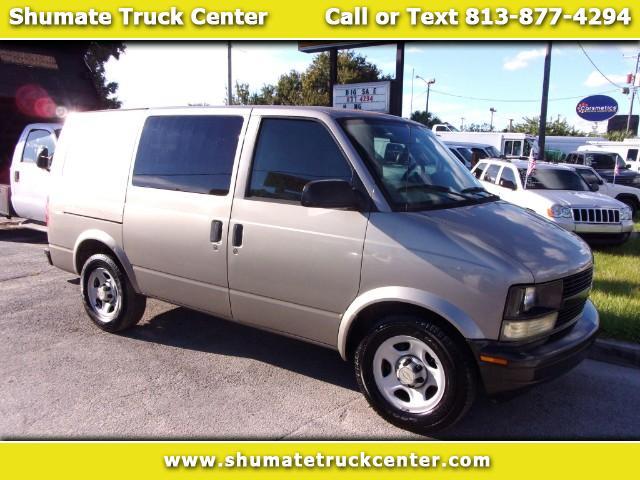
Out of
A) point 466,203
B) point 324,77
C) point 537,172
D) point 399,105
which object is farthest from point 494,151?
point 466,203

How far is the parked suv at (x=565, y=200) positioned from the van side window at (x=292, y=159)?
611cm

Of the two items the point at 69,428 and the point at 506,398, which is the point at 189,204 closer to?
the point at 69,428

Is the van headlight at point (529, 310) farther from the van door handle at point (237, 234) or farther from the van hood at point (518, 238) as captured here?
the van door handle at point (237, 234)

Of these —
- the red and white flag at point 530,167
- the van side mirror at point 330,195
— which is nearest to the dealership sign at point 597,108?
the red and white flag at point 530,167

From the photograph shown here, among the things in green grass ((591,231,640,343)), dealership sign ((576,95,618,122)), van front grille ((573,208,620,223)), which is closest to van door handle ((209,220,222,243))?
green grass ((591,231,640,343))

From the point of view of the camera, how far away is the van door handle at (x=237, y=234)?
3.84 meters

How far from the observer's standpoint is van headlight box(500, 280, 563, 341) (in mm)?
2955

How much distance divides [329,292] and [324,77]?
31652 millimetres

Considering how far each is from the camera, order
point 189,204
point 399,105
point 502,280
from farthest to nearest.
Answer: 1. point 399,105
2. point 189,204
3. point 502,280

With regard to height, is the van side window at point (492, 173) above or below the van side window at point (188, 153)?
below

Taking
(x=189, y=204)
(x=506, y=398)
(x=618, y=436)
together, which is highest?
(x=189, y=204)

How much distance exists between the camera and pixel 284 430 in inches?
130

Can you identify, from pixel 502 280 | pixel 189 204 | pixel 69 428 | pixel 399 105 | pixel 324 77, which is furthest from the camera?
pixel 324 77

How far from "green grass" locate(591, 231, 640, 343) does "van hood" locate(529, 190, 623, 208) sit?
827 millimetres
